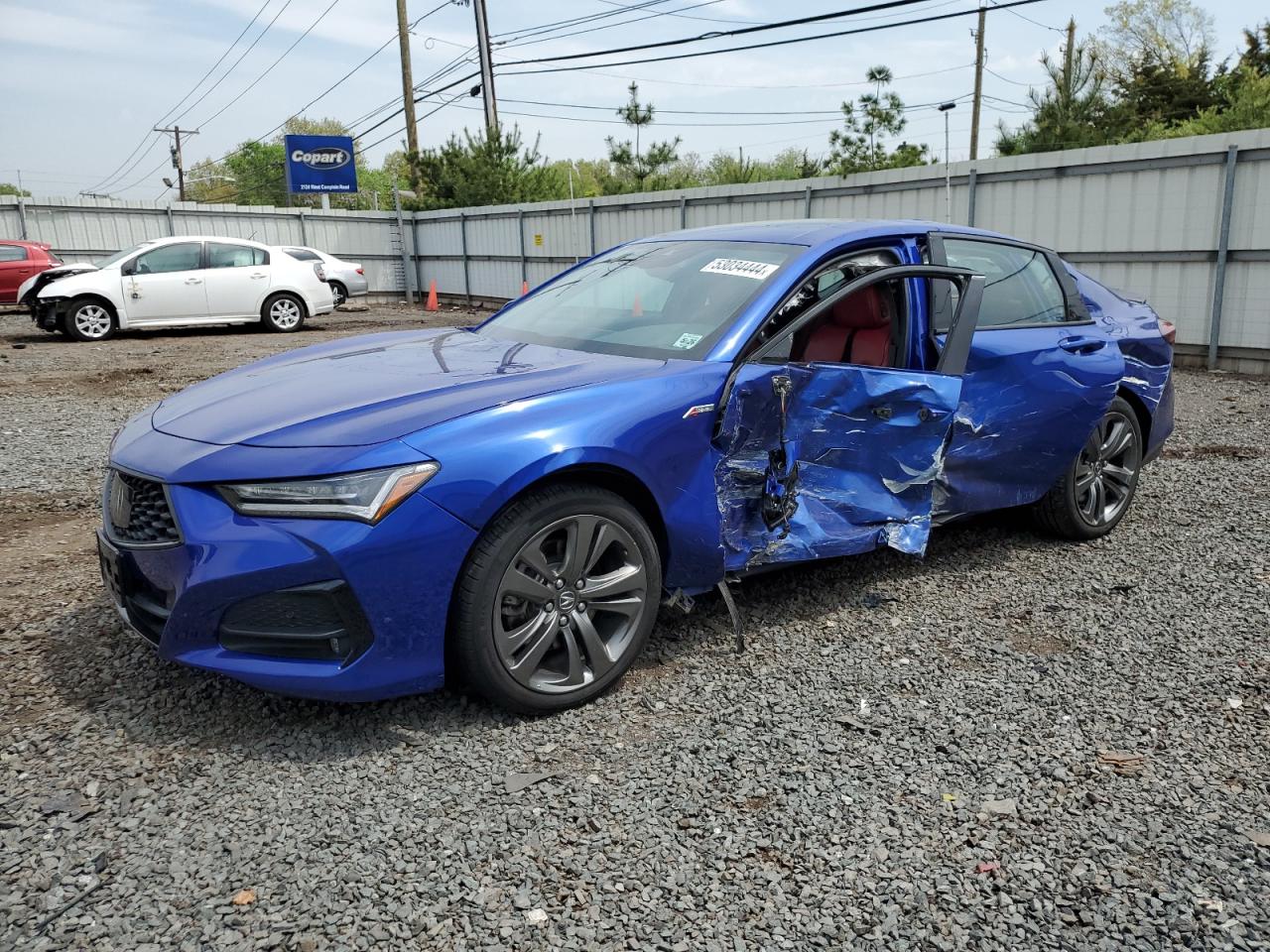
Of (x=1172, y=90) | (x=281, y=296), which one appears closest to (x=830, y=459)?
(x=281, y=296)

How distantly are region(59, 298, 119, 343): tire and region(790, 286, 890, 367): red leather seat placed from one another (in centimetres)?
1424

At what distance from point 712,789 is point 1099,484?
318 centimetres

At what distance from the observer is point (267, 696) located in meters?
3.21

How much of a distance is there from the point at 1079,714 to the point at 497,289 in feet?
70.1

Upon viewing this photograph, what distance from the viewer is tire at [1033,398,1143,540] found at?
189 inches

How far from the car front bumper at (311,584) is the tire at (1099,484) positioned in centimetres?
326

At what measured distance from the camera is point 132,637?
3584 millimetres

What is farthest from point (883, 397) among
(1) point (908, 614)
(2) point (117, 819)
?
(2) point (117, 819)

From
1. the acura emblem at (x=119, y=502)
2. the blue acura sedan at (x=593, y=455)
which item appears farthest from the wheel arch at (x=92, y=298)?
the acura emblem at (x=119, y=502)

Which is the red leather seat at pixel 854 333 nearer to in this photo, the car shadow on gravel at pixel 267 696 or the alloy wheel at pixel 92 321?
the car shadow on gravel at pixel 267 696

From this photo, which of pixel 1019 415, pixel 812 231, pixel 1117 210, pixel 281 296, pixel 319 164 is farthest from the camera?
pixel 319 164

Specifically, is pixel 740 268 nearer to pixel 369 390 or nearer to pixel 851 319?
pixel 851 319

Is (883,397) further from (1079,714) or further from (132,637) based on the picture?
(132,637)

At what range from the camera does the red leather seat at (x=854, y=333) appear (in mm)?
4055
